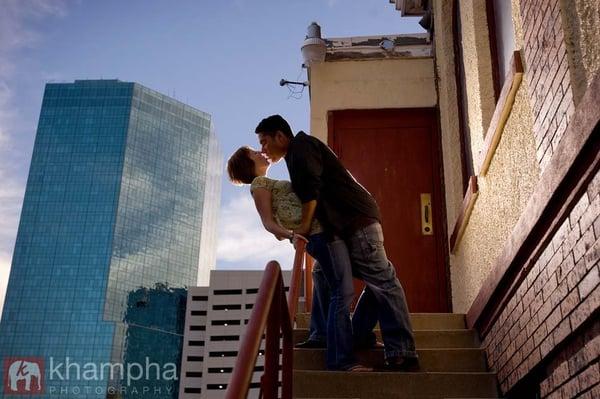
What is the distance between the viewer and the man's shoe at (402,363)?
143 inches

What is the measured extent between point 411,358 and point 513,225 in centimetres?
92

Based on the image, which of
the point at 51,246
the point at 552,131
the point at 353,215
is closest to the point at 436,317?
the point at 353,215

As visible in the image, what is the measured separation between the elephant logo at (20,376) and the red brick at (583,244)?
9649 centimetres

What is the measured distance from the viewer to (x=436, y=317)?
4.79 m

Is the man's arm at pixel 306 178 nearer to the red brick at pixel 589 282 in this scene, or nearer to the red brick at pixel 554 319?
the red brick at pixel 554 319

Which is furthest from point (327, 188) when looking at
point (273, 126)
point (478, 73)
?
point (478, 73)

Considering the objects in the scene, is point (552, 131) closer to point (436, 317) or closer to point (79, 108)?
point (436, 317)

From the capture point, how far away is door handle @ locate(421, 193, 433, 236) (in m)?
6.82

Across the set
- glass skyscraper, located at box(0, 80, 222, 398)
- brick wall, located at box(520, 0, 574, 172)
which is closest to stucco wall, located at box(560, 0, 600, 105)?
brick wall, located at box(520, 0, 574, 172)

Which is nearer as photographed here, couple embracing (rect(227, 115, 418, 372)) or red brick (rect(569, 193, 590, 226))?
red brick (rect(569, 193, 590, 226))

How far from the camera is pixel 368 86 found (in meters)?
7.48

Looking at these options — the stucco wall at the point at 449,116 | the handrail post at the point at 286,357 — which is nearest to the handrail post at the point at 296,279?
the handrail post at the point at 286,357

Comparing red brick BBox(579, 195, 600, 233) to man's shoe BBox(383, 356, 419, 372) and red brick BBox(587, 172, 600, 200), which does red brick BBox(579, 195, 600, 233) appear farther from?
man's shoe BBox(383, 356, 419, 372)

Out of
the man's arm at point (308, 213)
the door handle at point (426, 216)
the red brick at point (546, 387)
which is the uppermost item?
the door handle at point (426, 216)
